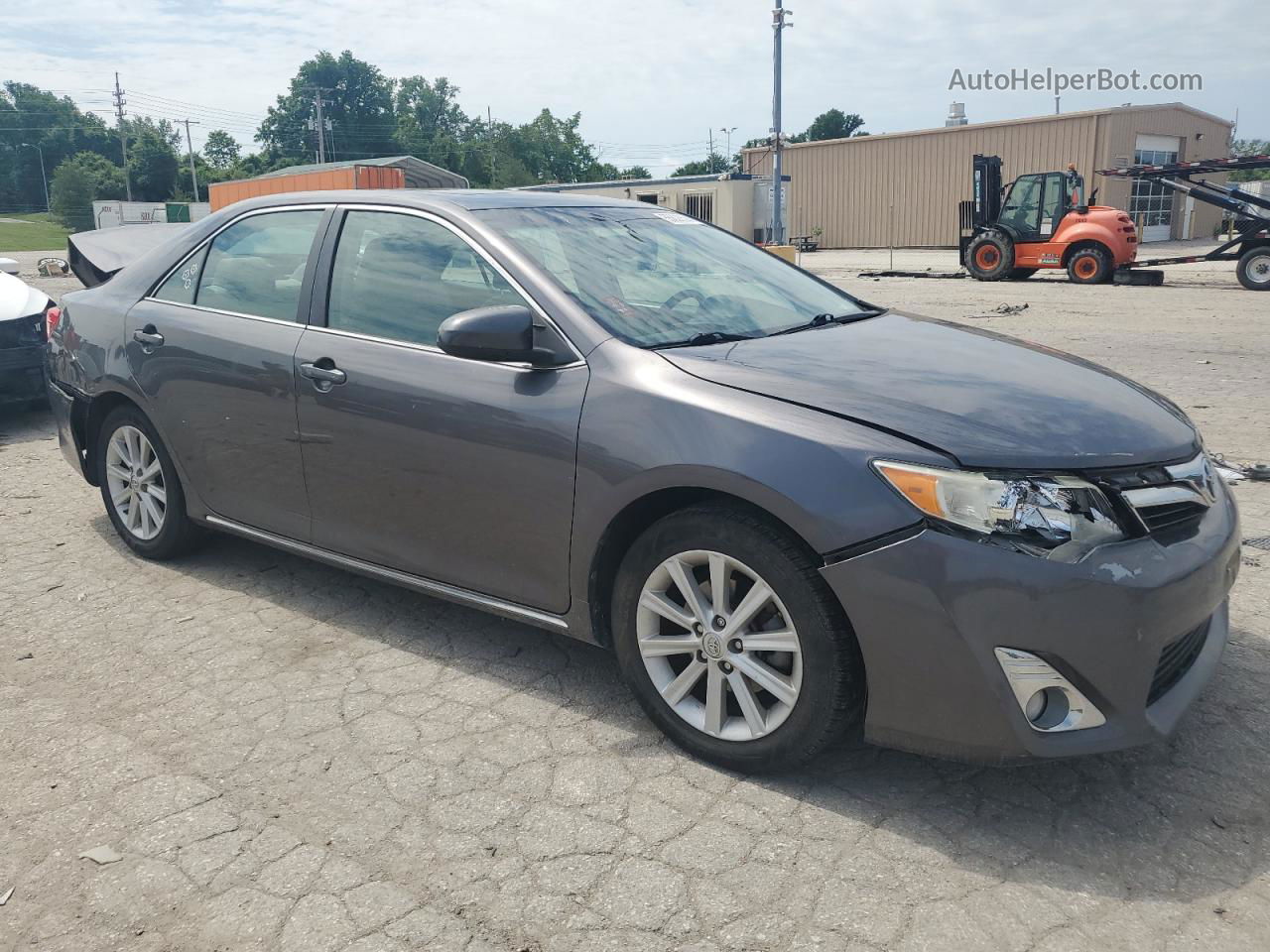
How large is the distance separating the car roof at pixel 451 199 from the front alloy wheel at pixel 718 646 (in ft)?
5.26

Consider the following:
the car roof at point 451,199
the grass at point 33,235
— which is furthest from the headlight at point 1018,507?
the grass at point 33,235

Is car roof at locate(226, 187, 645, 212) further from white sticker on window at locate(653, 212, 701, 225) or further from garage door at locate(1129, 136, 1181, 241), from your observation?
garage door at locate(1129, 136, 1181, 241)

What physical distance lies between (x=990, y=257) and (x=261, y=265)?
20170mm

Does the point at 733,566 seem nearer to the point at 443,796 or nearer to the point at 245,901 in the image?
the point at 443,796

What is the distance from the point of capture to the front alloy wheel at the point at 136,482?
4.62 metres

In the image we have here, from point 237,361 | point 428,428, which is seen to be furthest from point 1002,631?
point 237,361

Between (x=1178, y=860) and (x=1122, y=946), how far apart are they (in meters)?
0.40

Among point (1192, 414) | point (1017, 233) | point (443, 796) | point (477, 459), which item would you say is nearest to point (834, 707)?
point (443, 796)

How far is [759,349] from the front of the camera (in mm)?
3186

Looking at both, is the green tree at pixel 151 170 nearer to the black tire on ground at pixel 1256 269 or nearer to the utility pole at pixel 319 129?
the utility pole at pixel 319 129

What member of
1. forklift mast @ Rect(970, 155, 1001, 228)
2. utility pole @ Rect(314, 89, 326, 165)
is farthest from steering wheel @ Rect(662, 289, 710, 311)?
utility pole @ Rect(314, 89, 326, 165)

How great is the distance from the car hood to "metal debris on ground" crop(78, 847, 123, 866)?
1.96 m

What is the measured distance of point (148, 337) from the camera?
14.6ft

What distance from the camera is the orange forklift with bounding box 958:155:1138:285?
20484mm
